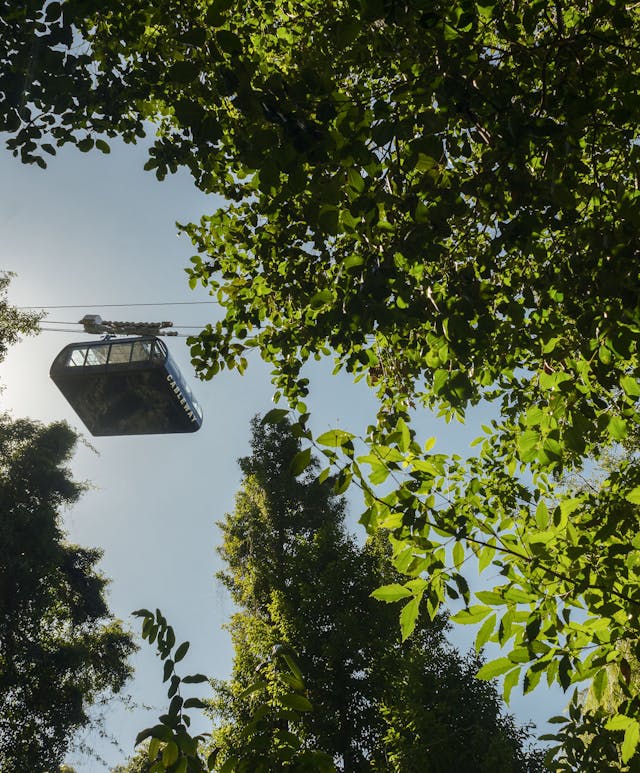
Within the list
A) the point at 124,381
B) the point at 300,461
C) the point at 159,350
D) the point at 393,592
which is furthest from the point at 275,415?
the point at 124,381

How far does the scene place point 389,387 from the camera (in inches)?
214

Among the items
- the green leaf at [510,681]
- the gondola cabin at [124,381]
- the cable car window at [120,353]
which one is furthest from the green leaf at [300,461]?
the cable car window at [120,353]

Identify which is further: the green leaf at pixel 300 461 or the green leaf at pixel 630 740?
the green leaf at pixel 300 461

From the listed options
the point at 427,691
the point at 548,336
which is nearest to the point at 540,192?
the point at 548,336

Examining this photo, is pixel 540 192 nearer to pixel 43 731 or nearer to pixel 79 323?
pixel 43 731

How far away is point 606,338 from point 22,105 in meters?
4.08

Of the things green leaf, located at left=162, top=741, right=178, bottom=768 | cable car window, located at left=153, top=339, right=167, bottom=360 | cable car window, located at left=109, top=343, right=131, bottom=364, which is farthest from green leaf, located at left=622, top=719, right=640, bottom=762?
cable car window, located at left=109, top=343, right=131, bottom=364

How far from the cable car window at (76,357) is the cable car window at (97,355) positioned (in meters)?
0.22

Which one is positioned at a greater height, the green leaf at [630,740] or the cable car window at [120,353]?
the cable car window at [120,353]

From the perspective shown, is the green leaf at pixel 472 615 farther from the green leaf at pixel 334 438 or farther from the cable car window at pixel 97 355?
the cable car window at pixel 97 355

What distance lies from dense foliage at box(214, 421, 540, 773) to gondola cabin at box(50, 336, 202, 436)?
648cm

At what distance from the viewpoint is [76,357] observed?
62.6 feet

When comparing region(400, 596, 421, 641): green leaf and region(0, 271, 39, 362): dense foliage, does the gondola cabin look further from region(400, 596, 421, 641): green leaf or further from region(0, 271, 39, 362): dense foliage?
region(400, 596, 421, 641): green leaf

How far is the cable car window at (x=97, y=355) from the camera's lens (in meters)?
18.8
